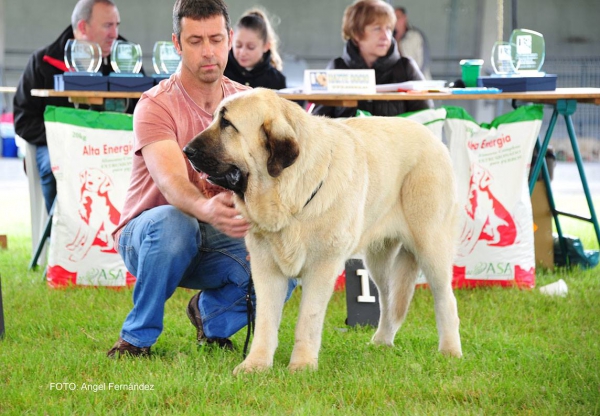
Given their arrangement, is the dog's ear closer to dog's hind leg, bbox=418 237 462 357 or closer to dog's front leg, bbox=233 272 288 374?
dog's front leg, bbox=233 272 288 374

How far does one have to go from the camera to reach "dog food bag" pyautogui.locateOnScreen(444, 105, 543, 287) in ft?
15.2

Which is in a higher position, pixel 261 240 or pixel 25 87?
pixel 25 87

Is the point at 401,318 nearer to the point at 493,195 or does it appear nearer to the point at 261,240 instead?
the point at 261,240

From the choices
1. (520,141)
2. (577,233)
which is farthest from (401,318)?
(577,233)

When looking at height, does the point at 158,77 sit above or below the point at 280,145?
above

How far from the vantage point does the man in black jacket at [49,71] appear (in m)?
5.13

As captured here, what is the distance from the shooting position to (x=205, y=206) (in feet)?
9.47

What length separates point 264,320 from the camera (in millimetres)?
2939

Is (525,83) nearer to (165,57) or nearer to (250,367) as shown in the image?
(165,57)

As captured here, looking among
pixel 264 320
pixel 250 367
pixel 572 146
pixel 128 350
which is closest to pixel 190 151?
pixel 264 320

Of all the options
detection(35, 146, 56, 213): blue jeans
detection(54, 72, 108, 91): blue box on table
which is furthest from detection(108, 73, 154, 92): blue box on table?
detection(35, 146, 56, 213): blue jeans

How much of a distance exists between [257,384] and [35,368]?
89cm

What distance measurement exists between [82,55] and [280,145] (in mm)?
2507

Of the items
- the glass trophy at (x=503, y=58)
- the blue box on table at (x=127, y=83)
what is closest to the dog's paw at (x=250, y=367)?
the blue box on table at (x=127, y=83)
